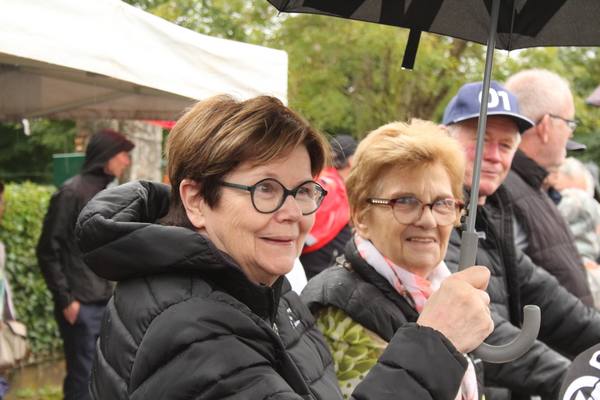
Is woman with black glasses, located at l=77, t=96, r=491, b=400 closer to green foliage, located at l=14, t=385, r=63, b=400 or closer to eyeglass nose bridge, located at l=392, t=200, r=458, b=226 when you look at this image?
eyeglass nose bridge, located at l=392, t=200, r=458, b=226

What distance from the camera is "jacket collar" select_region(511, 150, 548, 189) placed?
4184mm

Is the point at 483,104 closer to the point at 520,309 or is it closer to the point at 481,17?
the point at 481,17

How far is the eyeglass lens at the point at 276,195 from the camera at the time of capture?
1.92m

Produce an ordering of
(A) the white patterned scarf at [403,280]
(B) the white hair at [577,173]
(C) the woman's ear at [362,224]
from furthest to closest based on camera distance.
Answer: (B) the white hair at [577,173]
(C) the woman's ear at [362,224]
(A) the white patterned scarf at [403,280]

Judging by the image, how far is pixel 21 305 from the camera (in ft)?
30.5

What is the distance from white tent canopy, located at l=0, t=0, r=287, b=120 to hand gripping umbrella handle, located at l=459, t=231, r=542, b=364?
2.88 ft

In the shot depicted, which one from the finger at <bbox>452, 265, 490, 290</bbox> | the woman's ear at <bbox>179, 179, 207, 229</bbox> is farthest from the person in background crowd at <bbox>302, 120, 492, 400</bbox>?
the woman's ear at <bbox>179, 179, 207, 229</bbox>

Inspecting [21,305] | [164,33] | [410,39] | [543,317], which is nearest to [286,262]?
[410,39]

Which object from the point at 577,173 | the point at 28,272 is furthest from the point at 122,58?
the point at 28,272

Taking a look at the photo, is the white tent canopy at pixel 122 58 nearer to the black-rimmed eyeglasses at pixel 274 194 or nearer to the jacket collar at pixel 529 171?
the black-rimmed eyeglasses at pixel 274 194

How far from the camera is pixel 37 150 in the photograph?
19.9m

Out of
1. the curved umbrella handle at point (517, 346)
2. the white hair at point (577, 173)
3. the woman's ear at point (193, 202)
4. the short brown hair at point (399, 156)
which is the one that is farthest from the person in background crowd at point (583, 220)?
the woman's ear at point (193, 202)

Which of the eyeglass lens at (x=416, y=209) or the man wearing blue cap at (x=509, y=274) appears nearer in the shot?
the eyeglass lens at (x=416, y=209)

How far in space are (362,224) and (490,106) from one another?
98 centimetres
